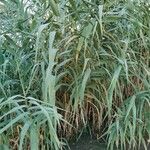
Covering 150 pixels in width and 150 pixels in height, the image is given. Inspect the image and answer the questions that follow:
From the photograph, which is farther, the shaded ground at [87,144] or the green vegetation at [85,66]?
the shaded ground at [87,144]

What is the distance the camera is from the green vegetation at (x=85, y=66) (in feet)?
5.59

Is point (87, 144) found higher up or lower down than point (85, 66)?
lower down

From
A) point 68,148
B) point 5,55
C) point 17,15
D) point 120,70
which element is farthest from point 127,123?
point 17,15

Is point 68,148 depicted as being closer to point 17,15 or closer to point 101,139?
point 101,139

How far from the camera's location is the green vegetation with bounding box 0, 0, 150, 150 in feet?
5.59

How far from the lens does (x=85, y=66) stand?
1682mm

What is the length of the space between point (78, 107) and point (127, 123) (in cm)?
27

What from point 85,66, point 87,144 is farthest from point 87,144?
point 85,66

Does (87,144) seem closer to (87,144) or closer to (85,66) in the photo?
(87,144)

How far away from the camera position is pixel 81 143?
197cm

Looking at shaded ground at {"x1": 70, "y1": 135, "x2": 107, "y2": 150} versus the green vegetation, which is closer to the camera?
the green vegetation

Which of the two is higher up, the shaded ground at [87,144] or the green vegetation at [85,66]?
the green vegetation at [85,66]

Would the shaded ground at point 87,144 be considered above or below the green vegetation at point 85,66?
below

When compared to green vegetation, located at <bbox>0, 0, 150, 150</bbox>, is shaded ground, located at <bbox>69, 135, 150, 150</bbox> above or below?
below
